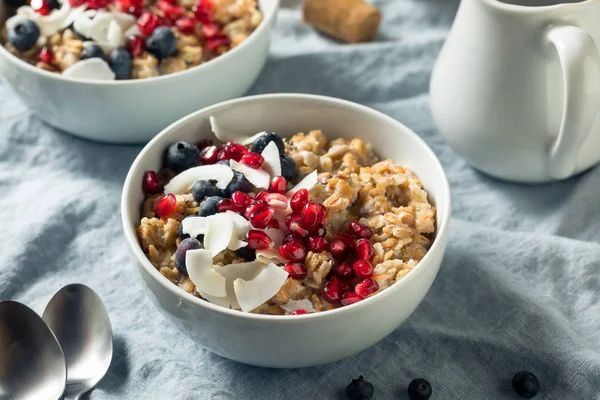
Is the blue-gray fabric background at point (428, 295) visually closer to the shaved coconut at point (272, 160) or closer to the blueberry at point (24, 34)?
the blueberry at point (24, 34)

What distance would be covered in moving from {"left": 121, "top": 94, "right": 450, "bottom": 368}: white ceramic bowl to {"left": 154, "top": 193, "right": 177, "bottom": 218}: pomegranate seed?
0.06 m

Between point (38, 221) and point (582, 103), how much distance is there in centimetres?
142

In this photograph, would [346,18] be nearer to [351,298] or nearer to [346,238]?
[346,238]

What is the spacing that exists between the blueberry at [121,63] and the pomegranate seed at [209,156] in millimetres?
454

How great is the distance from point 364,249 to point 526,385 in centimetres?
46

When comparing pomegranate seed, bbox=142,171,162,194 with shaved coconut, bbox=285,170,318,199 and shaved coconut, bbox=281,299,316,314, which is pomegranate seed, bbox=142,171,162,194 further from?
shaved coconut, bbox=281,299,316,314

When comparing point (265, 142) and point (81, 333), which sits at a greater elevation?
Answer: point (265, 142)

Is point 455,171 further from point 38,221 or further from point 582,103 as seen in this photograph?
point 38,221

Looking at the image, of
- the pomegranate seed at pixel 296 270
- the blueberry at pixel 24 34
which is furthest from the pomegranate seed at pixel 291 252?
the blueberry at pixel 24 34

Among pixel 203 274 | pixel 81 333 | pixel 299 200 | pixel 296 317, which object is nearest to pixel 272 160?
pixel 299 200

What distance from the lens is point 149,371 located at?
1896 mm

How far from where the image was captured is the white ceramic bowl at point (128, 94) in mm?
2273

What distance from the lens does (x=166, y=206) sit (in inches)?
74.7

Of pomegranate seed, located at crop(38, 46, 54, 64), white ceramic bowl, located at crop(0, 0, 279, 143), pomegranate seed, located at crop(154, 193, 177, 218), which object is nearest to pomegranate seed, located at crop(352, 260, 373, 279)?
pomegranate seed, located at crop(154, 193, 177, 218)
